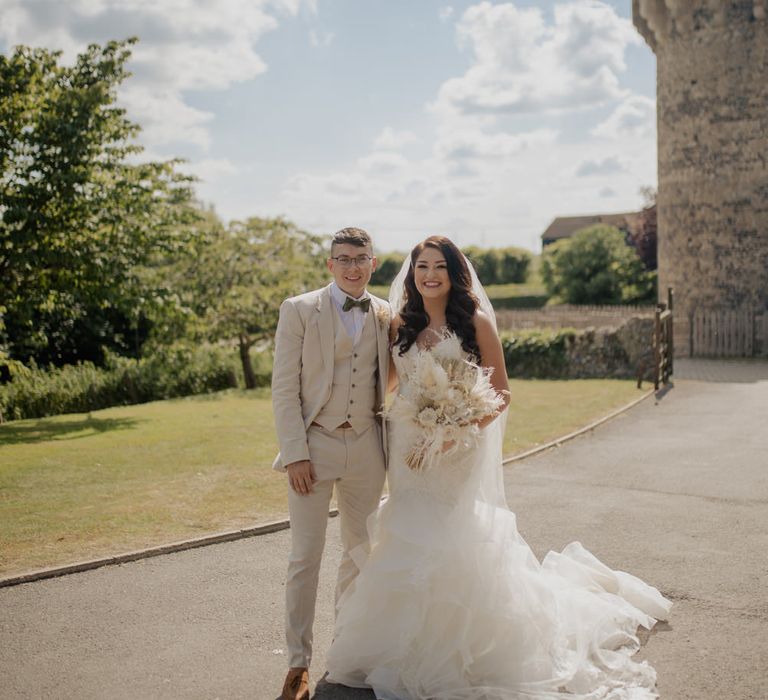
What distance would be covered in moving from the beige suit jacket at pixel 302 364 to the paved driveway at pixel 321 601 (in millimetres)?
1243

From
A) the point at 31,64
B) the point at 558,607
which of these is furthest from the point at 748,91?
the point at 558,607

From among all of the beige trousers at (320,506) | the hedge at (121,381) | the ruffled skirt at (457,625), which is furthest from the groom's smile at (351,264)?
the hedge at (121,381)

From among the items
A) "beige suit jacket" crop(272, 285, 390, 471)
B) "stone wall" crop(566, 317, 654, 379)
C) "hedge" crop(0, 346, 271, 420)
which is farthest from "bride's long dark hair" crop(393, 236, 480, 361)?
"stone wall" crop(566, 317, 654, 379)

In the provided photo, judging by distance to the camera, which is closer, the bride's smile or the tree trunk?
the bride's smile

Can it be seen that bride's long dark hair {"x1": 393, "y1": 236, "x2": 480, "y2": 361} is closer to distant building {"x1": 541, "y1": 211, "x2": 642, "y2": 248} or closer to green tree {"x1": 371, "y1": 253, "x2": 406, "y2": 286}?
green tree {"x1": 371, "y1": 253, "x2": 406, "y2": 286}

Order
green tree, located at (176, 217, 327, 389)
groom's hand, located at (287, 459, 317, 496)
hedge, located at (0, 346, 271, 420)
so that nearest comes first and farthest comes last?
groom's hand, located at (287, 459, 317, 496)
hedge, located at (0, 346, 271, 420)
green tree, located at (176, 217, 327, 389)

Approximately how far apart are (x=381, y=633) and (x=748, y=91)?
83.2ft

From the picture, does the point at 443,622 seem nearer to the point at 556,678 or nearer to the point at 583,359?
the point at 556,678

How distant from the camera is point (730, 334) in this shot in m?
24.7

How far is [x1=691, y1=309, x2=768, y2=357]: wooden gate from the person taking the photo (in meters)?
24.5

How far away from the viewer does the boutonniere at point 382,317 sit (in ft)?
14.9

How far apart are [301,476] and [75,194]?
11916mm

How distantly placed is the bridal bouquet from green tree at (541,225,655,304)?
38224 millimetres

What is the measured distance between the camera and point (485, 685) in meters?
4.04
